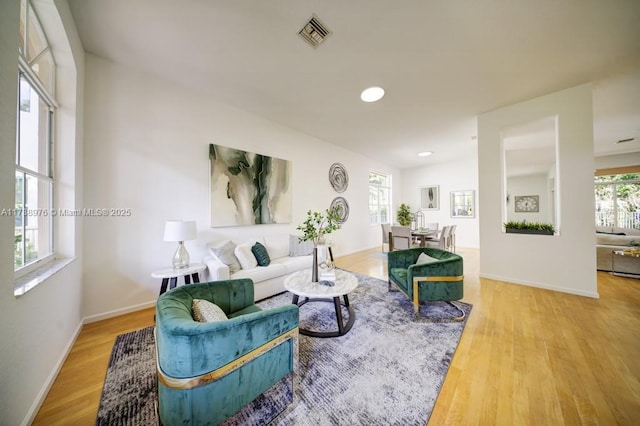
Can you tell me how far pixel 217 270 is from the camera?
2.47 meters

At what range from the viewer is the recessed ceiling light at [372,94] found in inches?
115

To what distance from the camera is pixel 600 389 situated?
4.63ft

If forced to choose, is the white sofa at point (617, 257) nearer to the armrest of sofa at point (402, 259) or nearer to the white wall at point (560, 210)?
the white wall at point (560, 210)

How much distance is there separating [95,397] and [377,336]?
2202 mm

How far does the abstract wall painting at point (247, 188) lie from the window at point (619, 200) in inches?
353

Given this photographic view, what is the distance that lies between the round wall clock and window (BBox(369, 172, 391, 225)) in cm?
549

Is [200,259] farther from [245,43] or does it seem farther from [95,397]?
[245,43]

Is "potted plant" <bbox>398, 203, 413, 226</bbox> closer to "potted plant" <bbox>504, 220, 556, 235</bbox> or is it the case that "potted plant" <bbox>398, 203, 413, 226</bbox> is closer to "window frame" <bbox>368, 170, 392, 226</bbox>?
"window frame" <bbox>368, 170, 392, 226</bbox>

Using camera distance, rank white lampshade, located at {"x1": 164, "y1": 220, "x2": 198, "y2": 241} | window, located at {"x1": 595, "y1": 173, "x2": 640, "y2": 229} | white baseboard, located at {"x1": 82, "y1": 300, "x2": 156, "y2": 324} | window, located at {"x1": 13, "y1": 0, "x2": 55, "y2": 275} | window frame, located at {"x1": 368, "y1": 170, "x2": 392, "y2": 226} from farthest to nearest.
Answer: window frame, located at {"x1": 368, "y1": 170, "x2": 392, "y2": 226} → window, located at {"x1": 595, "y1": 173, "x2": 640, "y2": 229} → white lampshade, located at {"x1": 164, "y1": 220, "x2": 198, "y2": 241} → white baseboard, located at {"x1": 82, "y1": 300, "x2": 156, "y2": 324} → window, located at {"x1": 13, "y1": 0, "x2": 55, "y2": 275}

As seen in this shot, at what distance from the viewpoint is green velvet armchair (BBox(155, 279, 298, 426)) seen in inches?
37.6

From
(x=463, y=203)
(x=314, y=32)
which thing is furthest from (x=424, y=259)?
(x=463, y=203)

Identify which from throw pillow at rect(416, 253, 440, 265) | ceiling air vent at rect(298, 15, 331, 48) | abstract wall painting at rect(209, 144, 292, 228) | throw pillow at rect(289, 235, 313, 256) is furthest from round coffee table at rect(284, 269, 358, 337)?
ceiling air vent at rect(298, 15, 331, 48)

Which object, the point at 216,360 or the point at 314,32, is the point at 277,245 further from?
the point at 314,32

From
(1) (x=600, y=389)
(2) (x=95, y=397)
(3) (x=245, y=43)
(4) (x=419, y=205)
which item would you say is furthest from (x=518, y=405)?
(4) (x=419, y=205)
